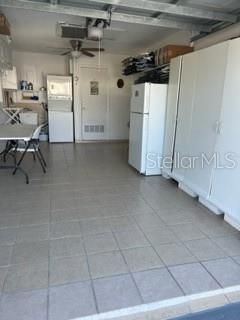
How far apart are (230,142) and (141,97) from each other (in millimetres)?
1793

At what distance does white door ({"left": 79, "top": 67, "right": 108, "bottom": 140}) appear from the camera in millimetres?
7102

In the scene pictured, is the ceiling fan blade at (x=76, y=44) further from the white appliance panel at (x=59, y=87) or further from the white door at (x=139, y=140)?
the white door at (x=139, y=140)

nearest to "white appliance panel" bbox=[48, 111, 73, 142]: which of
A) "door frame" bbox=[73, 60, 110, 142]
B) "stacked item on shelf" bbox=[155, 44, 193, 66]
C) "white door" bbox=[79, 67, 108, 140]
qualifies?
"door frame" bbox=[73, 60, 110, 142]

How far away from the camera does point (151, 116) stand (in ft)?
13.0

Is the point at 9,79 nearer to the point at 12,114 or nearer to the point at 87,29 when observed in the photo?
the point at 12,114

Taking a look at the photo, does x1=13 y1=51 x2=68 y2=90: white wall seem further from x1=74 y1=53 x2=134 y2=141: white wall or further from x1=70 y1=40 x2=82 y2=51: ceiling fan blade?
x1=70 y1=40 x2=82 y2=51: ceiling fan blade

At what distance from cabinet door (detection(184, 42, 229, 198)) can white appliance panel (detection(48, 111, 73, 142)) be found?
14.9 ft

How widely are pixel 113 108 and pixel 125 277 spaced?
6191 millimetres

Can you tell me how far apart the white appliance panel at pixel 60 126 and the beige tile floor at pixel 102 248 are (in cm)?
341

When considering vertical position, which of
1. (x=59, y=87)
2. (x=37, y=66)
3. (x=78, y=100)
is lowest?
(x=78, y=100)

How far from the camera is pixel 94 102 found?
7.32m

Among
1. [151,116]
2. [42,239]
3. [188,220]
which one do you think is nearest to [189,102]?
[151,116]

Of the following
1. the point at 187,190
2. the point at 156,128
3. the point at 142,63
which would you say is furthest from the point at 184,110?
the point at 142,63

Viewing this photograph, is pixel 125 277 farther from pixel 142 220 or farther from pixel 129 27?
pixel 129 27
